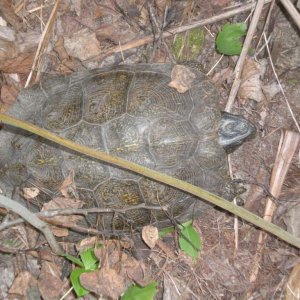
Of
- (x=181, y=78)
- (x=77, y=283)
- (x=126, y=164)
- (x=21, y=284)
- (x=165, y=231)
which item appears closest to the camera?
(x=126, y=164)

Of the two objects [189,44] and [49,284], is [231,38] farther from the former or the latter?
[49,284]

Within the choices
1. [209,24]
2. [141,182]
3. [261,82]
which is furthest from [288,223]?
[209,24]

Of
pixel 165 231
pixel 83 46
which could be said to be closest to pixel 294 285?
pixel 165 231

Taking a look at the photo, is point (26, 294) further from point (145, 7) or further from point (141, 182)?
point (145, 7)

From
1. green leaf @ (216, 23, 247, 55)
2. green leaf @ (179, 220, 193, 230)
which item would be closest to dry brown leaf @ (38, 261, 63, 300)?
green leaf @ (179, 220, 193, 230)

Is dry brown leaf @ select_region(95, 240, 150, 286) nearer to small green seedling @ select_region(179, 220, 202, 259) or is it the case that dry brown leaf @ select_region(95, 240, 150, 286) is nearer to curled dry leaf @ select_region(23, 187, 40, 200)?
small green seedling @ select_region(179, 220, 202, 259)

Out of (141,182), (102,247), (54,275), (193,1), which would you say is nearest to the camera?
(141,182)

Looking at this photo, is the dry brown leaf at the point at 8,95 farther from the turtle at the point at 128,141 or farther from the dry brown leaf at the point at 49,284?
the dry brown leaf at the point at 49,284
